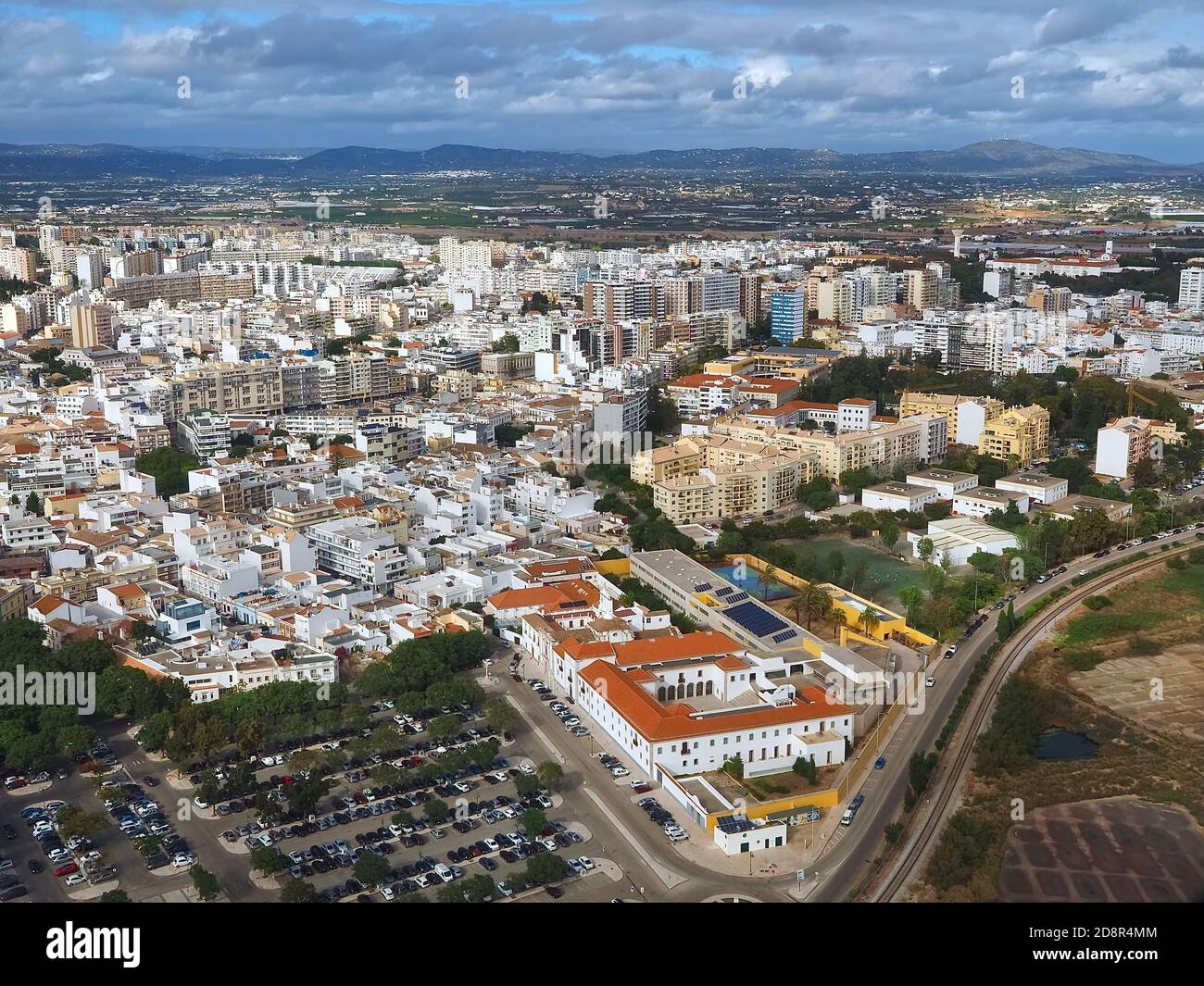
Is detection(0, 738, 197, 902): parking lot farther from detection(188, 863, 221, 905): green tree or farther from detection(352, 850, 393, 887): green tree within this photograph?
detection(352, 850, 393, 887): green tree

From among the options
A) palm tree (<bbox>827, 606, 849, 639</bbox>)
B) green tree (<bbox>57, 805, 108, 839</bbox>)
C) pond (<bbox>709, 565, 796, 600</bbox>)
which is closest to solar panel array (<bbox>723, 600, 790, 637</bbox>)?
palm tree (<bbox>827, 606, 849, 639</bbox>)

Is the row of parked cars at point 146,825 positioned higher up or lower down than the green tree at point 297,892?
lower down

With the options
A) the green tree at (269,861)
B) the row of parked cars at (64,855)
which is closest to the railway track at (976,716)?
the green tree at (269,861)

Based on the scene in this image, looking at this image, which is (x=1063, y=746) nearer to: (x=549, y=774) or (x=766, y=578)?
(x=766, y=578)

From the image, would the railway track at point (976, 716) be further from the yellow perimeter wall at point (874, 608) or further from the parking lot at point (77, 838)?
the parking lot at point (77, 838)

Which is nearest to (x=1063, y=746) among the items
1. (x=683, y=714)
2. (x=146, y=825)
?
(x=683, y=714)
